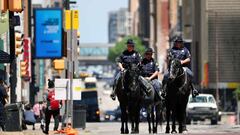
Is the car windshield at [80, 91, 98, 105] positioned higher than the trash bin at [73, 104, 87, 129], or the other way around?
the trash bin at [73, 104, 87, 129]

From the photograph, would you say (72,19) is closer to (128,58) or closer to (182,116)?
(128,58)

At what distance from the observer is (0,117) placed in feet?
98.8

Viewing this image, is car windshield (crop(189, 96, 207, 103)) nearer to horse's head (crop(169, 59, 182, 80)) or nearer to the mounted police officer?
the mounted police officer

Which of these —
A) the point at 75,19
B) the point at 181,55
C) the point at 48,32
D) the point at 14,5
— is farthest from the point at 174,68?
the point at 48,32

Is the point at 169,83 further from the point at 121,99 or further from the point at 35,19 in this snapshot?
the point at 35,19

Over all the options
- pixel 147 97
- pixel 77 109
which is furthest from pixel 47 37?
pixel 147 97

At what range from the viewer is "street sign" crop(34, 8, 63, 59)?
254 feet

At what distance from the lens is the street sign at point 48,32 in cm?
7744

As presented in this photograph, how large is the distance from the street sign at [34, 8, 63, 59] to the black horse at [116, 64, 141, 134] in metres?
49.0

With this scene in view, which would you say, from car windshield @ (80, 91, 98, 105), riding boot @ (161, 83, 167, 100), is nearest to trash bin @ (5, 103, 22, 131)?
riding boot @ (161, 83, 167, 100)

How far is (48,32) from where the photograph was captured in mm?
78312

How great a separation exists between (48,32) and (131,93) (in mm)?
50831

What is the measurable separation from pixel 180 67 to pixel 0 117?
613 cm

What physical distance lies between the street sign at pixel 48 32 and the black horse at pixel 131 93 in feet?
161
